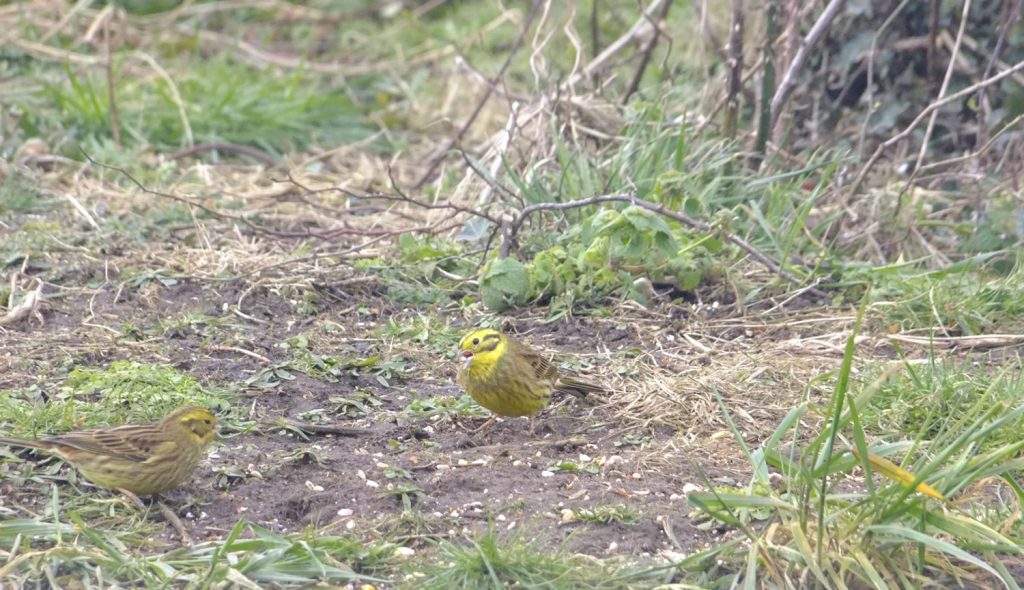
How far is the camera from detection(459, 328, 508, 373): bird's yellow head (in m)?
4.85

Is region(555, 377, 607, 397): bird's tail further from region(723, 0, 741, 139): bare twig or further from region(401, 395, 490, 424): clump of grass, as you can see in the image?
region(723, 0, 741, 139): bare twig

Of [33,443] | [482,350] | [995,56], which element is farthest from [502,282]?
[995,56]

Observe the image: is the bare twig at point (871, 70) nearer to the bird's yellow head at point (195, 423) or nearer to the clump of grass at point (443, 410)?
the clump of grass at point (443, 410)

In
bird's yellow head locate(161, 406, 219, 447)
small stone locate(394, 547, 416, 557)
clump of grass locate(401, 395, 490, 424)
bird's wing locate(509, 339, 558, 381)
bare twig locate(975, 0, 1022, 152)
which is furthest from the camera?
bare twig locate(975, 0, 1022, 152)

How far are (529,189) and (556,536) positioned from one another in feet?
9.88

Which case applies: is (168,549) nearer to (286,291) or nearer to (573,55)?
(286,291)

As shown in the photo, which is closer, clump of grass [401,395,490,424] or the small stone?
the small stone

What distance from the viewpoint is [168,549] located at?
3.86 metres

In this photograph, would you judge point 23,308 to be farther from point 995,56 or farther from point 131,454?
point 995,56

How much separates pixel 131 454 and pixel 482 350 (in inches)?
54.0

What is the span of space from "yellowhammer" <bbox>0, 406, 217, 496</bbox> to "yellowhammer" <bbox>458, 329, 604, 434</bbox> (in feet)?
3.57

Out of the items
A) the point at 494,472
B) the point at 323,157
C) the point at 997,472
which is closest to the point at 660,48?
the point at 323,157

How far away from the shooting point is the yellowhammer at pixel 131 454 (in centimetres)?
407

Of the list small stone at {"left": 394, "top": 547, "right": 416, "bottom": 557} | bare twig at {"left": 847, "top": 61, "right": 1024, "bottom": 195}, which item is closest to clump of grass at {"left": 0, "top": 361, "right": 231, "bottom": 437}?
small stone at {"left": 394, "top": 547, "right": 416, "bottom": 557}
